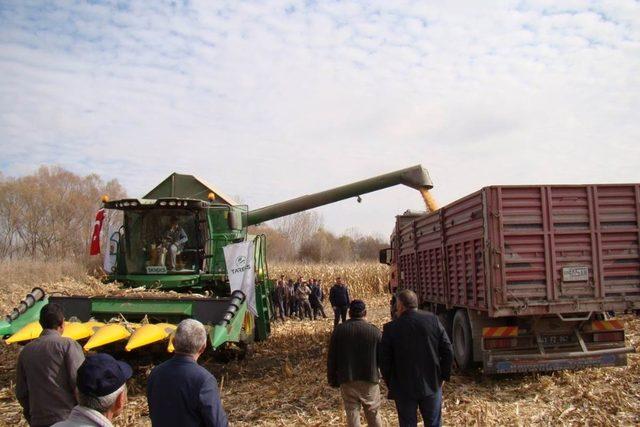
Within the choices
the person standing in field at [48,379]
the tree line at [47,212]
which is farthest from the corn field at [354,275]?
the person standing in field at [48,379]

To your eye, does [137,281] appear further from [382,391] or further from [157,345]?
[382,391]

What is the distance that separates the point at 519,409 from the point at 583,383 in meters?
1.58

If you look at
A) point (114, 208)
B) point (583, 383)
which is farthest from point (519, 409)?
point (114, 208)

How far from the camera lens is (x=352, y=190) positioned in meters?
13.4

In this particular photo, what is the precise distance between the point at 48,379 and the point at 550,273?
638 cm

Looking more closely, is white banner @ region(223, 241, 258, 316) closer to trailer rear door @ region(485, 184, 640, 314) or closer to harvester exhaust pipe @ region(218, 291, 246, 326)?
harvester exhaust pipe @ region(218, 291, 246, 326)

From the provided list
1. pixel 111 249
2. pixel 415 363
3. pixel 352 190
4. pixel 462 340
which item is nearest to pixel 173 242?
pixel 111 249

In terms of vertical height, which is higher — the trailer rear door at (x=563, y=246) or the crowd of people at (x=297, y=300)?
the trailer rear door at (x=563, y=246)

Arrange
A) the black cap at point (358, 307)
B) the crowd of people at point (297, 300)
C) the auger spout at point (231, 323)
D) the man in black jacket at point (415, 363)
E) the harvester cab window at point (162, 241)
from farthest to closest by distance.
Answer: the crowd of people at point (297, 300)
the harvester cab window at point (162, 241)
the auger spout at point (231, 323)
the black cap at point (358, 307)
the man in black jacket at point (415, 363)

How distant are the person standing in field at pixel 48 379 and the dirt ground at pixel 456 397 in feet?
8.10

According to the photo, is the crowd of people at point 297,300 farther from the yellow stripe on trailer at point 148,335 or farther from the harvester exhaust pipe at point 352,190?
the yellow stripe on trailer at point 148,335

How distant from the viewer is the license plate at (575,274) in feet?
25.7

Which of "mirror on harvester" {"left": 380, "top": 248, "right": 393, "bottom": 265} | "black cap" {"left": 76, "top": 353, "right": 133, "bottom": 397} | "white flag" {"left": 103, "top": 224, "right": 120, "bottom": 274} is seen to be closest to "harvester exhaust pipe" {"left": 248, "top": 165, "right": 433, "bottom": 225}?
"mirror on harvester" {"left": 380, "top": 248, "right": 393, "bottom": 265}

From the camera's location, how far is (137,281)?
33.1ft
